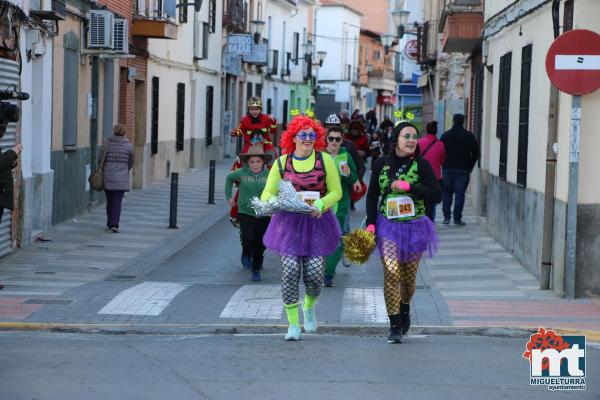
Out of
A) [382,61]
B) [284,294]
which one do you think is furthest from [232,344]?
[382,61]

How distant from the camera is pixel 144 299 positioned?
11.9 metres

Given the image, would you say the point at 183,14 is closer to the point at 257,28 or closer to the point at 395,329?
the point at 257,28

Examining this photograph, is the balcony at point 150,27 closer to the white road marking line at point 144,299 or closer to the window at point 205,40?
the window at point 205,40

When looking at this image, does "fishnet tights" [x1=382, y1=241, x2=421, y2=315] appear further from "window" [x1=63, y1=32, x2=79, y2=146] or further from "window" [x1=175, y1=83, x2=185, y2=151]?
"window" [x1=175, y1=83, x2=185, y2=151]

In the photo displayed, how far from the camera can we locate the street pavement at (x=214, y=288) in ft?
35.6

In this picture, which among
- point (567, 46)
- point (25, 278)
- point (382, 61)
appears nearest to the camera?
point (567, 46)

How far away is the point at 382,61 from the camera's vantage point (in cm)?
9250

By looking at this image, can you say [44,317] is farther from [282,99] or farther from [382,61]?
[382,61]

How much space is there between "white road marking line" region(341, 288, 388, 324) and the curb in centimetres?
42

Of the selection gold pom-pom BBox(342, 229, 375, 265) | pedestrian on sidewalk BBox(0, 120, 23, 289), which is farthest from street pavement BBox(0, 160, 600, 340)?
gold pom-pom BBox(342, 229, 375, 265)

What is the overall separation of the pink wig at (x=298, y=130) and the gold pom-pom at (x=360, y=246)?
882 millimetres

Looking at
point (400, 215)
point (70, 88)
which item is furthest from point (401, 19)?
point (400, 215)

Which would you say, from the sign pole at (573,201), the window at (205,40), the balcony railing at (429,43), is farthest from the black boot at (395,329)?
the balcony railing at (429,43)

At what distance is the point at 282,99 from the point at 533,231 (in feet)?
148
